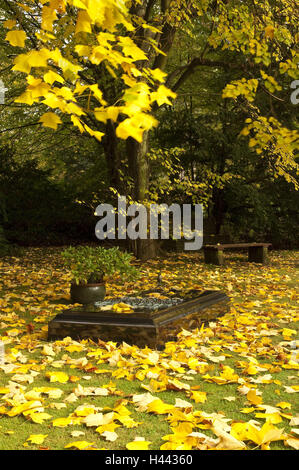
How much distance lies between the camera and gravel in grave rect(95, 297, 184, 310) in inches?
225

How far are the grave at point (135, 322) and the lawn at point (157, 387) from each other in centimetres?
15

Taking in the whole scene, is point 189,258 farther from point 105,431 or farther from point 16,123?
point 105,431

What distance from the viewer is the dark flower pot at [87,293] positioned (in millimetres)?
7258

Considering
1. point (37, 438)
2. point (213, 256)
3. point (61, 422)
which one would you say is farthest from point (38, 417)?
point (213, 256)

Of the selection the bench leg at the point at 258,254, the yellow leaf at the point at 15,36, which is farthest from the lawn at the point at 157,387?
the bench leg at the point at 258,254

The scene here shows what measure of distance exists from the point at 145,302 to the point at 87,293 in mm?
1514

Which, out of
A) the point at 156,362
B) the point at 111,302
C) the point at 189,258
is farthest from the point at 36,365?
the point at 189,258

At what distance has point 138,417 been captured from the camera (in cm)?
320

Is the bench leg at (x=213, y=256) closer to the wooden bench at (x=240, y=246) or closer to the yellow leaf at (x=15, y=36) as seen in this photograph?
the wooden bench at (x=240, y=246)

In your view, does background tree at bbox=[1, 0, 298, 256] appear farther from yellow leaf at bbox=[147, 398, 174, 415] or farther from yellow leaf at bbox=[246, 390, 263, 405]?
yellow leaf at bbox=[246, 390, 263, 405]

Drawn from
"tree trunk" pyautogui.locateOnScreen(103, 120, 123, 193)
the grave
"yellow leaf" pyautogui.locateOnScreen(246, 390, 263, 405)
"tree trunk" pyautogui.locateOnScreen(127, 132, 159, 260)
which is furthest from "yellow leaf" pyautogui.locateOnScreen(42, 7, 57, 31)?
"tree trunk" pyautogui.locateOnScreen(103, 120, 123, 193)

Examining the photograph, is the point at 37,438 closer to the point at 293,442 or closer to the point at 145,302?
the point at 293,442

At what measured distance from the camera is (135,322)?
16.7ft

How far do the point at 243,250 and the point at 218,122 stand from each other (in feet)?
15.3
